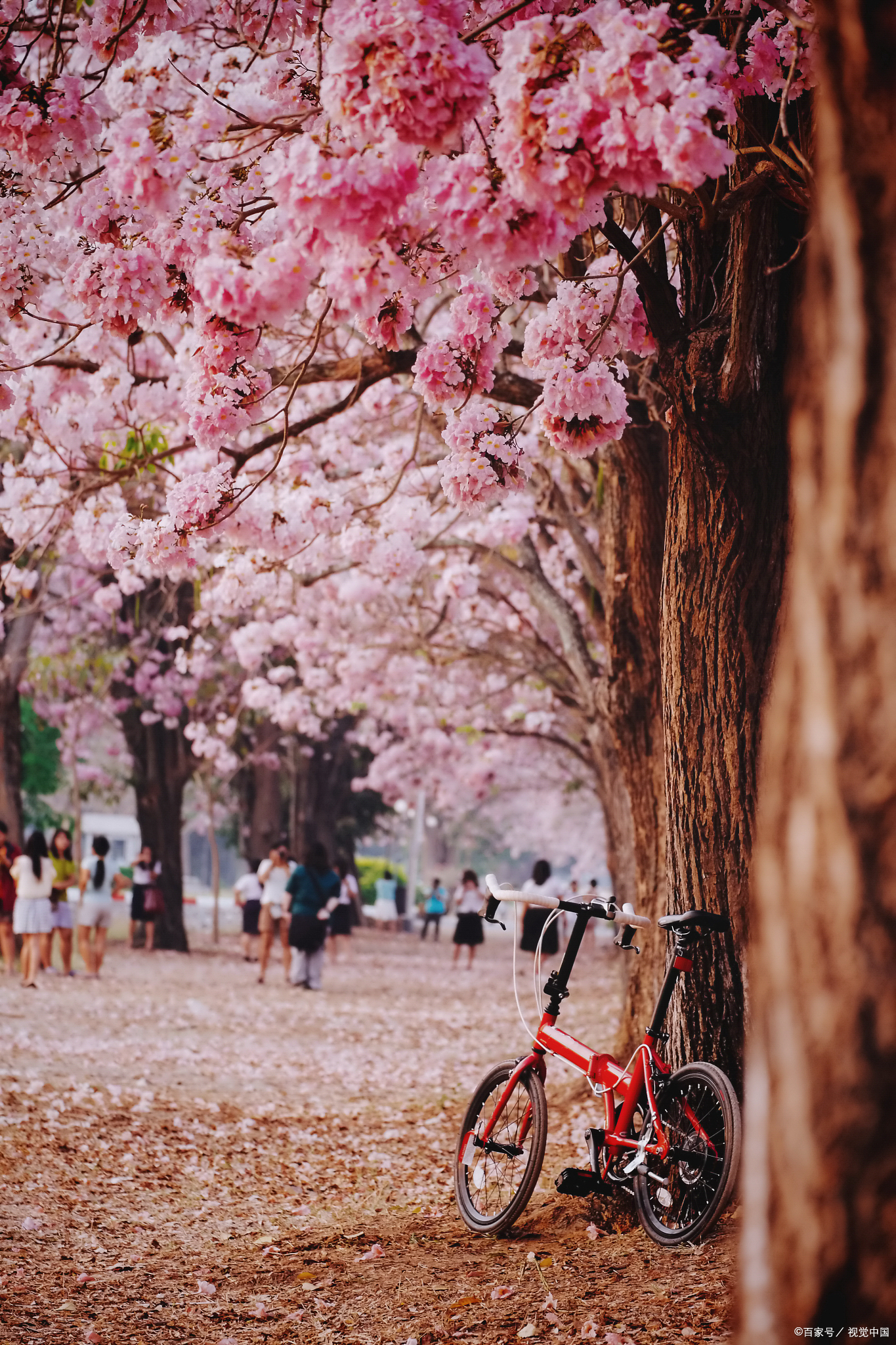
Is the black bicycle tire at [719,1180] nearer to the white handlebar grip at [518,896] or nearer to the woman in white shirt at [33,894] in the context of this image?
the white handlebar grip at [518,896]

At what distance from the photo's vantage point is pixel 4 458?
17.0 meters

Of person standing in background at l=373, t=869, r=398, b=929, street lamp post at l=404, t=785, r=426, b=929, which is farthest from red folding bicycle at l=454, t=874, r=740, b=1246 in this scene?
street lamp post at l=404, t=785, r=426, b=929

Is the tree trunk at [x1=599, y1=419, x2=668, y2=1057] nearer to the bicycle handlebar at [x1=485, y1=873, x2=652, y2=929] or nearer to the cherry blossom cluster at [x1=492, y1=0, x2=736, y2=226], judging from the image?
the bicycle handlebar at [x1=485, y1=873, x2=652, y2=929]

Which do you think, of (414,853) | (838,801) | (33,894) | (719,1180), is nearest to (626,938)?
(719,1180)

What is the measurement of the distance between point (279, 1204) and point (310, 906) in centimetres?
918

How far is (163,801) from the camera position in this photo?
2278 cm

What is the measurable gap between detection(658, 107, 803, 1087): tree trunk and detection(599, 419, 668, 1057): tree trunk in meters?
2.50

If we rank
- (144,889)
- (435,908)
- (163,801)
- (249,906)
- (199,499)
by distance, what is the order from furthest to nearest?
1. (435,908)
2. (163,801)
3. (144,889)
4. (249,906)
5. (199,499)

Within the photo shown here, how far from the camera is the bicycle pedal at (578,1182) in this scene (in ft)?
15.8

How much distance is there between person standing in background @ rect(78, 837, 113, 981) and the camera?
15.5 metres

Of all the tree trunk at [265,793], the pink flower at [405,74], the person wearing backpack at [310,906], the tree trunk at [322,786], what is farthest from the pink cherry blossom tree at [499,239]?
the tree trunk at [322,786]

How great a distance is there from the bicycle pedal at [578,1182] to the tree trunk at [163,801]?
1862 centimetres

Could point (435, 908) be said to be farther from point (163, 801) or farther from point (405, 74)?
point (405, 74)

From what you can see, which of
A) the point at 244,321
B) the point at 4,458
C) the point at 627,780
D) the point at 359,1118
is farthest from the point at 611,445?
the point at 4,458
